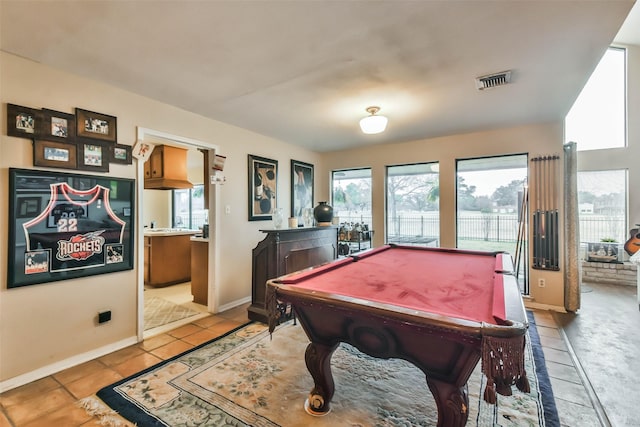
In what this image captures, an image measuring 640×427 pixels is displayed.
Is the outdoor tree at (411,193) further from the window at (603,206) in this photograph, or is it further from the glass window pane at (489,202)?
the window at (603,206)

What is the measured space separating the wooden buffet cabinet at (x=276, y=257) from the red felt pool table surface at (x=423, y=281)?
3.47 ft

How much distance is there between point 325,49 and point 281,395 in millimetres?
2472

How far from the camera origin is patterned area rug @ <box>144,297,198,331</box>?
3.25m

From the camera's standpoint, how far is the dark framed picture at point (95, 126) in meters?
2.37

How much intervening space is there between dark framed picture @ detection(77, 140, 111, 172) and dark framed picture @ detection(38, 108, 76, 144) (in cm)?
10

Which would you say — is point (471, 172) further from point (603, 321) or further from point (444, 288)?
point (444, 288)

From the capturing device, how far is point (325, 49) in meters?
2.00

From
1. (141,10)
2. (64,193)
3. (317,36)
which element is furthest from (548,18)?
(64,193)

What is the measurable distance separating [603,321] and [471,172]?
2419 mm

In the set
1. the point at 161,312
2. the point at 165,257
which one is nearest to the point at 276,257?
the point at 161,312

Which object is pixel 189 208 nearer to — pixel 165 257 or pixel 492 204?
pixel 165 257

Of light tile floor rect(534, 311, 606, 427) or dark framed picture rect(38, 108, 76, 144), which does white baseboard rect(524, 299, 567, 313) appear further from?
dark framed picture rect(38, 108, 76, 144)

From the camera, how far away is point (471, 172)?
4.39 m

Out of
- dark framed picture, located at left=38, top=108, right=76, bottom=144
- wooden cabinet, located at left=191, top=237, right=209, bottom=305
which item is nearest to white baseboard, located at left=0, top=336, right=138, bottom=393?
wooden cabinet, located at left=191, top=237, right=209, bottom=305
